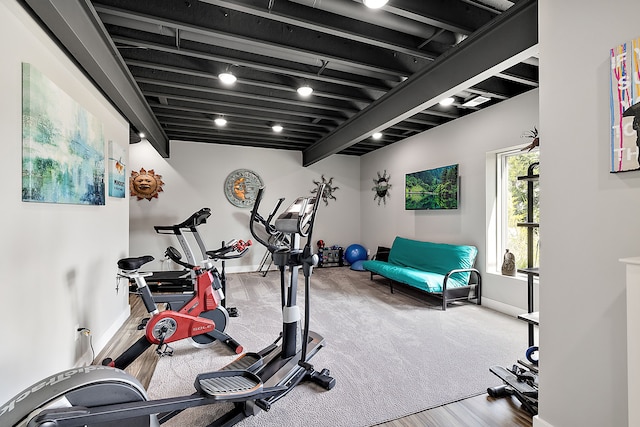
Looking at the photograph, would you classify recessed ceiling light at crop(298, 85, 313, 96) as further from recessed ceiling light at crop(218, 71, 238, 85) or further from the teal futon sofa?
the teal futon sofa

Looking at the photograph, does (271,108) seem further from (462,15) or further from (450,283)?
(450,283)

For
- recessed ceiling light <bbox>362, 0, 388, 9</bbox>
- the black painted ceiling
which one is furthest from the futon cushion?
recessed ceiling light <bbox>362, 0, 388, 9</bbox>

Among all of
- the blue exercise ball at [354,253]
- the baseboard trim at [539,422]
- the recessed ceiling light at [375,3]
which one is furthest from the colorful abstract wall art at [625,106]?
the blue exercise ball at [354,253]

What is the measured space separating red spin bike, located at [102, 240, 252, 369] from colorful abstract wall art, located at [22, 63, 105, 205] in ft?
2.21

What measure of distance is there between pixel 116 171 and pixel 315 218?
7.19 feet

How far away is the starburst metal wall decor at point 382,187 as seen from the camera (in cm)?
642

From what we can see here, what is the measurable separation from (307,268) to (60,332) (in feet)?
5.64

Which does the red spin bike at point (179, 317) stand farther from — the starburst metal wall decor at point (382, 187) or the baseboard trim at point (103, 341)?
the starburst metal wall decor at point (382, 187)

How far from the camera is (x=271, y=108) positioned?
4234mm

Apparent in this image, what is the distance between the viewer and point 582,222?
153 centimetres

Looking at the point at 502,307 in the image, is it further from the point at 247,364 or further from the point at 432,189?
the point at 247,364

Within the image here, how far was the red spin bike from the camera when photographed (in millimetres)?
2416

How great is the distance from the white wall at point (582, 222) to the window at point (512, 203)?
258 centimetres

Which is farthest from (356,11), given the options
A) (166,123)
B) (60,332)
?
(166,123)
